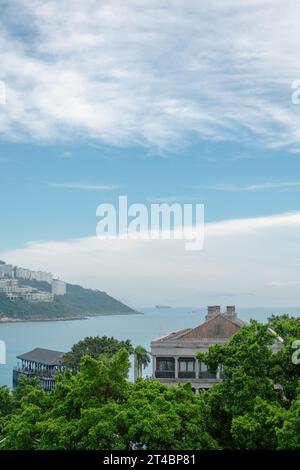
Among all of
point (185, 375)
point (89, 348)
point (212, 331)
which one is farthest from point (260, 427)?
point (89, 348)

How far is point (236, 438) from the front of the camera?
66.9 ft

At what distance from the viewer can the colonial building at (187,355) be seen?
39.8 metres

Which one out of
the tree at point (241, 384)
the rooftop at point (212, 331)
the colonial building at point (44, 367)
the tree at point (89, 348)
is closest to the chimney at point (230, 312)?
the rooftop at point (212, 331)

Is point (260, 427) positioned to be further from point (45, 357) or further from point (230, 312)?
point (45, 357)

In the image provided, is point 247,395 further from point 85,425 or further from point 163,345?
point 163,345

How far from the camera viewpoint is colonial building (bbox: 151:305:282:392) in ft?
131

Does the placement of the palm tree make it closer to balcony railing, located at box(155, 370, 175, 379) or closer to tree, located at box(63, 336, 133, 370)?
tree, located at box(63, 336, 133, 370)

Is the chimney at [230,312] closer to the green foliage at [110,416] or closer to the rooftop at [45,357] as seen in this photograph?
the green foliage at [110,416]

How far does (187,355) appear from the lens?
4009 centimetres

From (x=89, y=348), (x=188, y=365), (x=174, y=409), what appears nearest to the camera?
(x=174, y=409)

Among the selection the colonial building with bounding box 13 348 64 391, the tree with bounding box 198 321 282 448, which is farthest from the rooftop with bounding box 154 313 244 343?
the colonial building with bounding box 13 348 64 391

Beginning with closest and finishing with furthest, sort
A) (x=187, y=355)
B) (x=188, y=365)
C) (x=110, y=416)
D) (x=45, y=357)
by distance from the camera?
(x=110, y=416)
(x=187, y=355)
(x=188, y=365)
(x=45, y=357)

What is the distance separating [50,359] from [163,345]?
42.8 m
